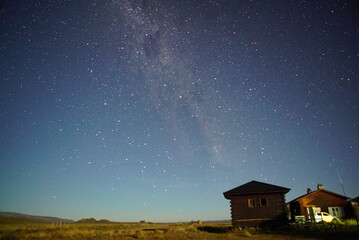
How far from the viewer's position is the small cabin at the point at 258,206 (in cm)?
2350

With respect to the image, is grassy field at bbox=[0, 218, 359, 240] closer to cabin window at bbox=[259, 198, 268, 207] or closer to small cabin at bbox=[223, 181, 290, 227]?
small cabin at bbox=[223, 181, 290, 227]

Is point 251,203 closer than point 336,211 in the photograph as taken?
Yes

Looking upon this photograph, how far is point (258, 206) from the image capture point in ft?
78.5

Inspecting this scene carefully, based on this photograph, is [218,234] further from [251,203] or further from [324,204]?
[324,204]

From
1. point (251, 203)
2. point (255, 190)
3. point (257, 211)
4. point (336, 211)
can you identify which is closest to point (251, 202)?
point (251, 203)

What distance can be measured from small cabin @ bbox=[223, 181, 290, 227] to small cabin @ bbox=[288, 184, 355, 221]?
13280 mm

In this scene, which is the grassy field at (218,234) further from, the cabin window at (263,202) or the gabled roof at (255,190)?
the gabled roof at (255,190)

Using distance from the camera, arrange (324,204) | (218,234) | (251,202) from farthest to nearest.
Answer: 1. (324,204)
2. (251,202)
3. (218,234)

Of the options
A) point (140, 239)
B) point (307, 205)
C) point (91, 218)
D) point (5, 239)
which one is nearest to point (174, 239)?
point (140, 239)

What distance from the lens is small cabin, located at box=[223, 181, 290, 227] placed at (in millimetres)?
23500

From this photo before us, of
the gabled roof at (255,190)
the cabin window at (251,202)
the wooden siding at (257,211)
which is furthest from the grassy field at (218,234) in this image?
the gabled roof at (255,190)

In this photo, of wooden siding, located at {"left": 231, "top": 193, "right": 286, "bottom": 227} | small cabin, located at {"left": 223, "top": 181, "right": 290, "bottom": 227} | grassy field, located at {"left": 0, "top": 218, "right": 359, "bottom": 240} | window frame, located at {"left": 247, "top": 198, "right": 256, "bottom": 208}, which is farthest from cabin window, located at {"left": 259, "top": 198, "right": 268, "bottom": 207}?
grassy field, located at {"left": 0, "top": 218, "right": 359, "bottom": 240}

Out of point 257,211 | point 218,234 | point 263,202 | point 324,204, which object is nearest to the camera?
point 218,234

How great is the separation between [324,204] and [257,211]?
17752mm
